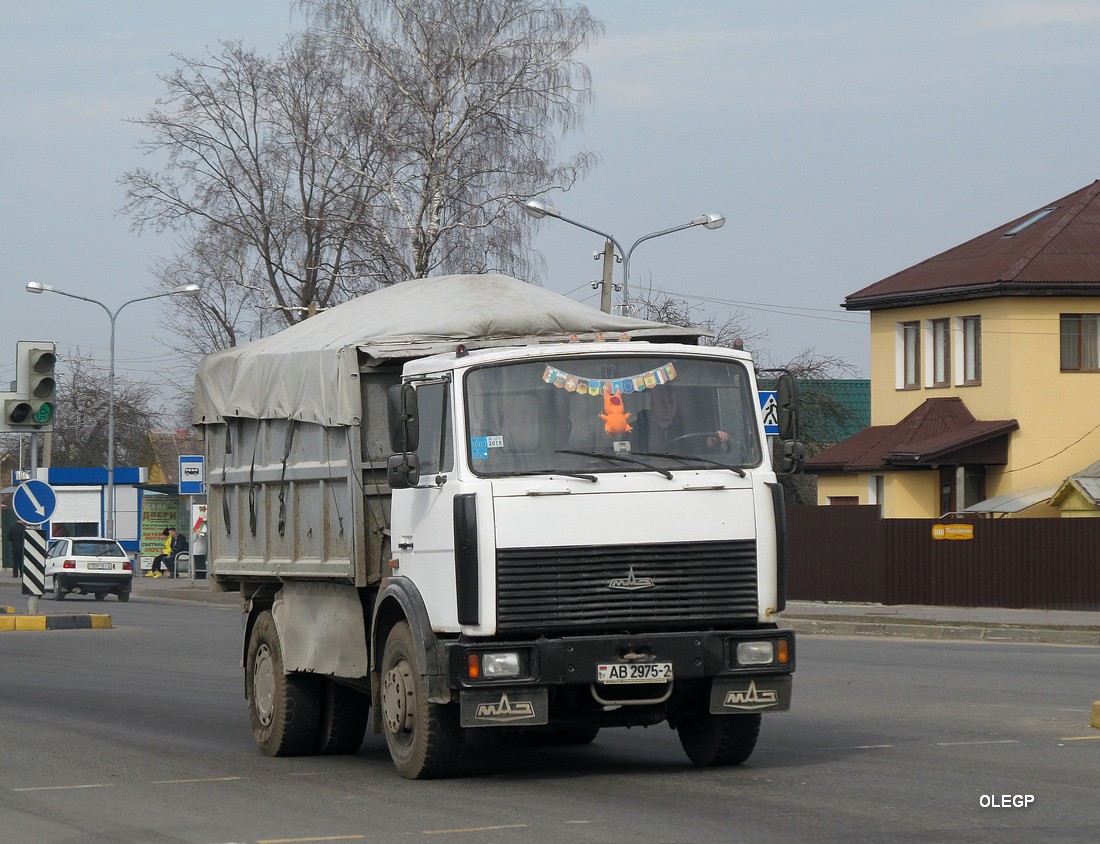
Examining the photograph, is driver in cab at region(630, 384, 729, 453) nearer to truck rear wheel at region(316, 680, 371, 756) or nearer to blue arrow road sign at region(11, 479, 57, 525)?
truck rear wheel at region(316, 680, 371, 756)

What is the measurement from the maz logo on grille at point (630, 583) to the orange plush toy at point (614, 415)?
2.67ft

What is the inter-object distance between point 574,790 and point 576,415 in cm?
211

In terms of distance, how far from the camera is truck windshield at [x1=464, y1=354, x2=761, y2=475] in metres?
9.69

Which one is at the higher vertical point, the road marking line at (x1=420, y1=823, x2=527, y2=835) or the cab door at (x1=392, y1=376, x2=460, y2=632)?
the cab door at (x1=392, y1=376, x2=460, y2=632)

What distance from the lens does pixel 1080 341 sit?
38.0 metres

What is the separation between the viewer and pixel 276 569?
1188cm

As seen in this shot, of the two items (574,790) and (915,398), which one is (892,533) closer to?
(915,398)

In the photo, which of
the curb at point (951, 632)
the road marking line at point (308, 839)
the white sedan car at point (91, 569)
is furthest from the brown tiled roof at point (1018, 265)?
the road marking line at point (308, 839)

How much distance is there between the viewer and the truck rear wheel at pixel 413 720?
977 cm

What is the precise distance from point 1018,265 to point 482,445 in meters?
30.3

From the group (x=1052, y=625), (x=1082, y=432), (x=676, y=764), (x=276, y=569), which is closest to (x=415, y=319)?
(x=276, y=569)

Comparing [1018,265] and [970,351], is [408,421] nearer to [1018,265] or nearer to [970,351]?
[1018,265]

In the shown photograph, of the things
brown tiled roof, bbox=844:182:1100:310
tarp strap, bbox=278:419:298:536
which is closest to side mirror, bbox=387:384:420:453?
tarp strap, bbox=278:419:298:536

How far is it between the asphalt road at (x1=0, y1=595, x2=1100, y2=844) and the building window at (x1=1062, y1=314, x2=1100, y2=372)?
2264 centimetres
